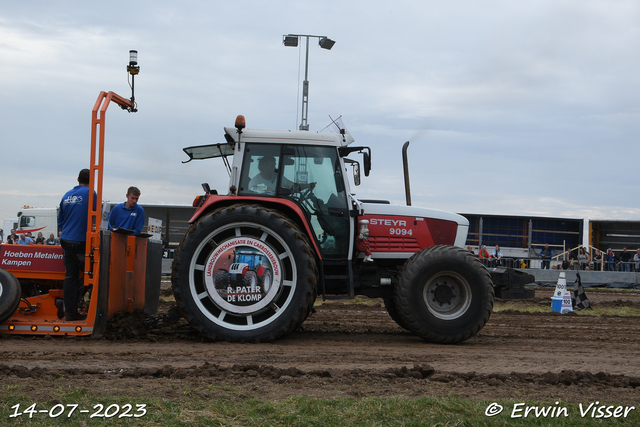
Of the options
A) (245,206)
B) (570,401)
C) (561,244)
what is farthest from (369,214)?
(561,244)

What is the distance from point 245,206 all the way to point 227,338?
1.45 m

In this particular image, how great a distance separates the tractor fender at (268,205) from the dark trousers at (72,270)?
127 cm

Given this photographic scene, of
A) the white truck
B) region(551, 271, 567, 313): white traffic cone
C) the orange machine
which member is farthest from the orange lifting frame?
the white truck

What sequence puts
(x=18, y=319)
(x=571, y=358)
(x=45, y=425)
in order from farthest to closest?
1. (x=18, y=319)
2. (x=571, y=358)
3. (x=45, y=425)

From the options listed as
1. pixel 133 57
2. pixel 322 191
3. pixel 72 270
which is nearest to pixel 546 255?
pixel 322 191

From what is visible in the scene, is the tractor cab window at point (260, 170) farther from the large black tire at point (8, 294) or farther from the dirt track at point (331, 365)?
the large black tire at point (8, 294)

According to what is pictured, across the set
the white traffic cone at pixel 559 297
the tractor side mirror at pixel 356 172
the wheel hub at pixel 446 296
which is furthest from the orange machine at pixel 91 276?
the white traffic cone at pixel 559 297

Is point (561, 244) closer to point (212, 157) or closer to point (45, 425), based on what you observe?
point (212, 157)

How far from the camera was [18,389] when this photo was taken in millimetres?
3891

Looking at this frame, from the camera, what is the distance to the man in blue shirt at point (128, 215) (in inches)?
275

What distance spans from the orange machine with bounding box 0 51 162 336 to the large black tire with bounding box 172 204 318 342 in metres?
0.75

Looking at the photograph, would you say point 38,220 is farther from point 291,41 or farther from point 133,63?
Answer: point 133,63

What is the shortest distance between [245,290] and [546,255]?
20.8 metres

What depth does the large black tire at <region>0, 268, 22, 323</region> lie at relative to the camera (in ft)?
19.6
